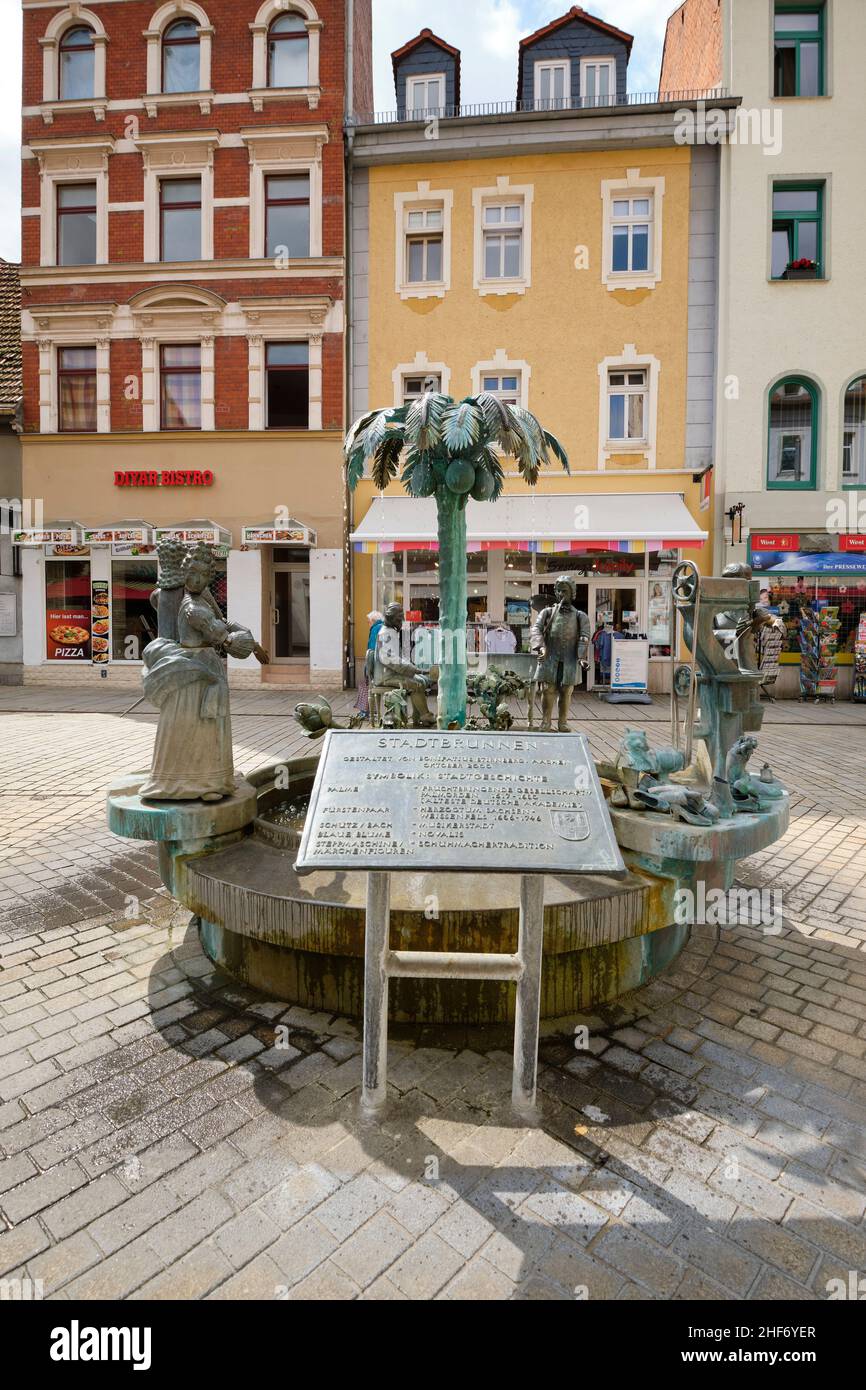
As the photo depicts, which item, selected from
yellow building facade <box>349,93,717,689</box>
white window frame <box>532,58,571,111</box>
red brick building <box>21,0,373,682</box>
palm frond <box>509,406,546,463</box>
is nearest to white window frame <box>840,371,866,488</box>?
yellow building facade <box>349,93,717,689</box>

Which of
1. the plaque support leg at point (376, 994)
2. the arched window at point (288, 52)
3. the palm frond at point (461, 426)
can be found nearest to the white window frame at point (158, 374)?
the arched window at point (288, 52)

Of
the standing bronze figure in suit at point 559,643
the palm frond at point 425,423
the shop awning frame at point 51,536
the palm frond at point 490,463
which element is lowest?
the standing bronze figure in suit at point 559,643

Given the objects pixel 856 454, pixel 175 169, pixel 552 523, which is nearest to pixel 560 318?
pixel 552 523

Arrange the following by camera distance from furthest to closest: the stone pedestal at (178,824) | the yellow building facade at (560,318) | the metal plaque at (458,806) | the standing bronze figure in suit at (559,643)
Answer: the yellow building facade at (560,318), the standing bronze figure in suit at (559,643), the stone pedestal at (178,824), the metal plaque at (458,806)

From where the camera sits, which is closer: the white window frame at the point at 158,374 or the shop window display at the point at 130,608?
the white window frame at the point at 158,374

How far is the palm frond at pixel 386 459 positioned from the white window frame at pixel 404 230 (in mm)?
12342

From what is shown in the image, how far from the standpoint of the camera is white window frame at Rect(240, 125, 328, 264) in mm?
16047

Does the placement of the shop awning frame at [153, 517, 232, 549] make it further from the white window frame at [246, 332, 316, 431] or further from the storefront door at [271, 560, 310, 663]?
the white window frame at [246, 332, 316, 431]

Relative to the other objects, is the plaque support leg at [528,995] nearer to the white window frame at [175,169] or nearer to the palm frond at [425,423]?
the palm frond at [425,423]

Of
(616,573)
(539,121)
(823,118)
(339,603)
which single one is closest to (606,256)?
(539,121)

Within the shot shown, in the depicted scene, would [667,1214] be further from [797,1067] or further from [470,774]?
[470,774]

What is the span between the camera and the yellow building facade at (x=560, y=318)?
15.6 metres

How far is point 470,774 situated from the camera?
309 cm

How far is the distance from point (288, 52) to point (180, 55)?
2.42m
